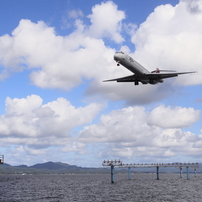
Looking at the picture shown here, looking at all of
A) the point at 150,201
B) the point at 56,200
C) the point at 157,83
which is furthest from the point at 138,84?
the point at 56,200

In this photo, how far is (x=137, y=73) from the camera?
94.1m

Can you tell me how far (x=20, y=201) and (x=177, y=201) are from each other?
50.5m

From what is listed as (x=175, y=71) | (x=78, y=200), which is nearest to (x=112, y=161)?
(x=78, y=200)

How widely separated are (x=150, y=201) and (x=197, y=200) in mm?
17655

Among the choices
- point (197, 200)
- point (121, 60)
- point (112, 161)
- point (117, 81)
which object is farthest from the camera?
point (112, 161)

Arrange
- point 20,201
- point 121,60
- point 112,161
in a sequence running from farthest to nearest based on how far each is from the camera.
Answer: point 112,161 < point 20,201 < point 121,60

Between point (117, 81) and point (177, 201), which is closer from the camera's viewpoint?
point (177, 201)

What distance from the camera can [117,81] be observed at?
10506 cm

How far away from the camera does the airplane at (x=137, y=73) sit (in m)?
84.7

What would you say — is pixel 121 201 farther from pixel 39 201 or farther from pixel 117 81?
pixel 117 81

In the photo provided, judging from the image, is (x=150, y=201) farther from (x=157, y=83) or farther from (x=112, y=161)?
(x=112, y=161)

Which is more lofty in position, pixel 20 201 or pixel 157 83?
pixel 157 83

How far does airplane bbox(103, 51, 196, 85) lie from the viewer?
84.7 meters

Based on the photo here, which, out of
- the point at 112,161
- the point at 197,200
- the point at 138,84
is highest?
the point at 138,84
